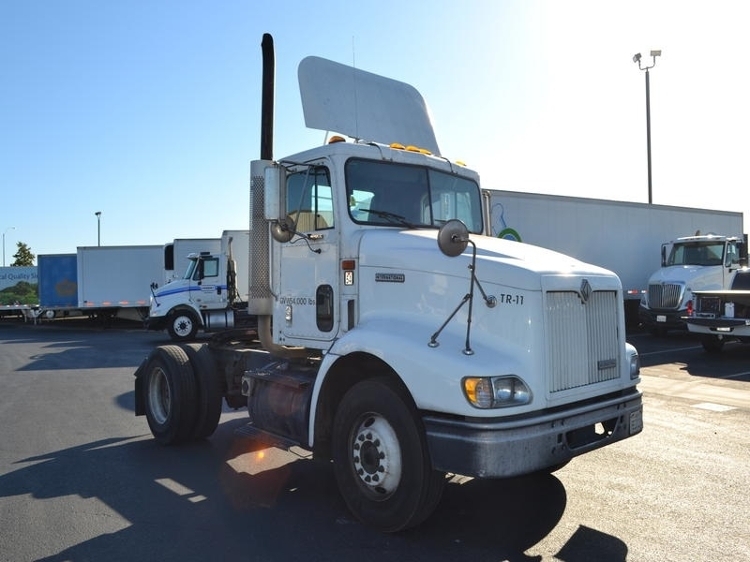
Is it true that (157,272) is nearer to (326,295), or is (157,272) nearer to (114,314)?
(114,314)

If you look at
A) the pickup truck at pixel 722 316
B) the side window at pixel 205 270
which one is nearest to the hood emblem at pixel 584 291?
the pickup truck at pixel 722 316

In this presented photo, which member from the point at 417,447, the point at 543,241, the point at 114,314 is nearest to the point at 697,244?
the point at 543,241

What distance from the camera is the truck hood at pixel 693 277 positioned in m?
16.3

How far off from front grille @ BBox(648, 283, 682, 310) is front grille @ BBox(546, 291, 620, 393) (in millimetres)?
13176

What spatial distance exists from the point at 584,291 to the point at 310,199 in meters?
2.37

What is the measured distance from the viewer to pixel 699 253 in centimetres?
1705

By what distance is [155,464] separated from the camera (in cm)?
598

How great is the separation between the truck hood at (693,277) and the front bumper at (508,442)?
45.7 feet

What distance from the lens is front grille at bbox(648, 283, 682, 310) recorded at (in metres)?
16.2

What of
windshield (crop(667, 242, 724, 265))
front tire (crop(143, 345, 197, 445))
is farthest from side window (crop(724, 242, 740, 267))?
front tire (crop(143, 345, 197, 445))

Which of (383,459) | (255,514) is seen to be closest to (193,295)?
(255,514)

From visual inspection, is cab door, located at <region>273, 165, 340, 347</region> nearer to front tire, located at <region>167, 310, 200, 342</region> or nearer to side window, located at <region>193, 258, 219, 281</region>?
side window, located at <region>193, 258, 219, 281</region>

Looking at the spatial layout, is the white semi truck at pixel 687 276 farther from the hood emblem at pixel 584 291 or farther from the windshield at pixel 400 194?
the hood emblem at pixel 584 291

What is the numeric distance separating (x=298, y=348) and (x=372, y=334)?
1502mm
